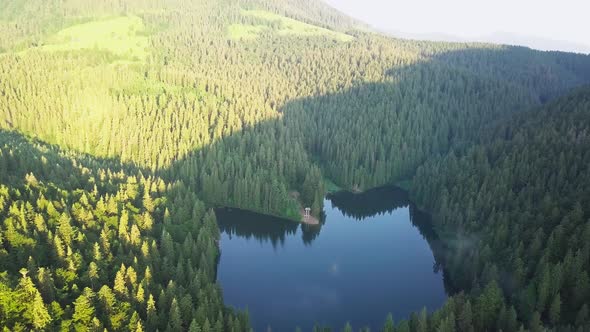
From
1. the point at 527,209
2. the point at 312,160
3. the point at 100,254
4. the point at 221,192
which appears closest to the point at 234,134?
the point at 221,192

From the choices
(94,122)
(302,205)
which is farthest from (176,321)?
(94,122)

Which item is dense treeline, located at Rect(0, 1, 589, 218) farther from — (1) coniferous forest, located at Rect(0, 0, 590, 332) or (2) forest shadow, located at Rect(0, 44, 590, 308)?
(1) coniferous forest, located at Rect(0, 0, 590, 332)

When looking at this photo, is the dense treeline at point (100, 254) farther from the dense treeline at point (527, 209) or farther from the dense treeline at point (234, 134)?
the dense treeline at point (527, 209)

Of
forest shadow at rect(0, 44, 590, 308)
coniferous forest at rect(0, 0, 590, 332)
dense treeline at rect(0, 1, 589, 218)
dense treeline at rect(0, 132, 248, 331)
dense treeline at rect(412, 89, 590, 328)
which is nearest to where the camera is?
dense treeline at rect(0, 132, 248, 331)

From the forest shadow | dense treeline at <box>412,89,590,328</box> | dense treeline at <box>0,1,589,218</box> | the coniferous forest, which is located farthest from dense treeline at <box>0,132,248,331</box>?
dense treeline at <box>412,89,590,328</box>

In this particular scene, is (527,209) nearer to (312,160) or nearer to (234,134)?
(312,160)

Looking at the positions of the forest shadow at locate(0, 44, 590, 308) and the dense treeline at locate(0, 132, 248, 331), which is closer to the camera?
the dense treeline at locate(0, 132, 248, 331)

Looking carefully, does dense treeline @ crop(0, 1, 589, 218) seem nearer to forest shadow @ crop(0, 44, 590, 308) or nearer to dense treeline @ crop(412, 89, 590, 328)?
forest shadow @ crop(0, 44, 590, 308)

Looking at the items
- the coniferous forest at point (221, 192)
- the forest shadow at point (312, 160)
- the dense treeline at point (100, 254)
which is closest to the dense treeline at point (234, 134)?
the forest shadow at point (312, 160)

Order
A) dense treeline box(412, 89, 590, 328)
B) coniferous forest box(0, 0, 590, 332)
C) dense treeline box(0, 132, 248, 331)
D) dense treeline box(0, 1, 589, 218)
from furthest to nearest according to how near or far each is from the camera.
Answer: dense treeline box(0, 1, 589, 218)
dense treeline box(412, 89, 590, 328)
coniferous forest box(0, 0, 590, 332)
dense treeline box(0, 132, 248, 331)
